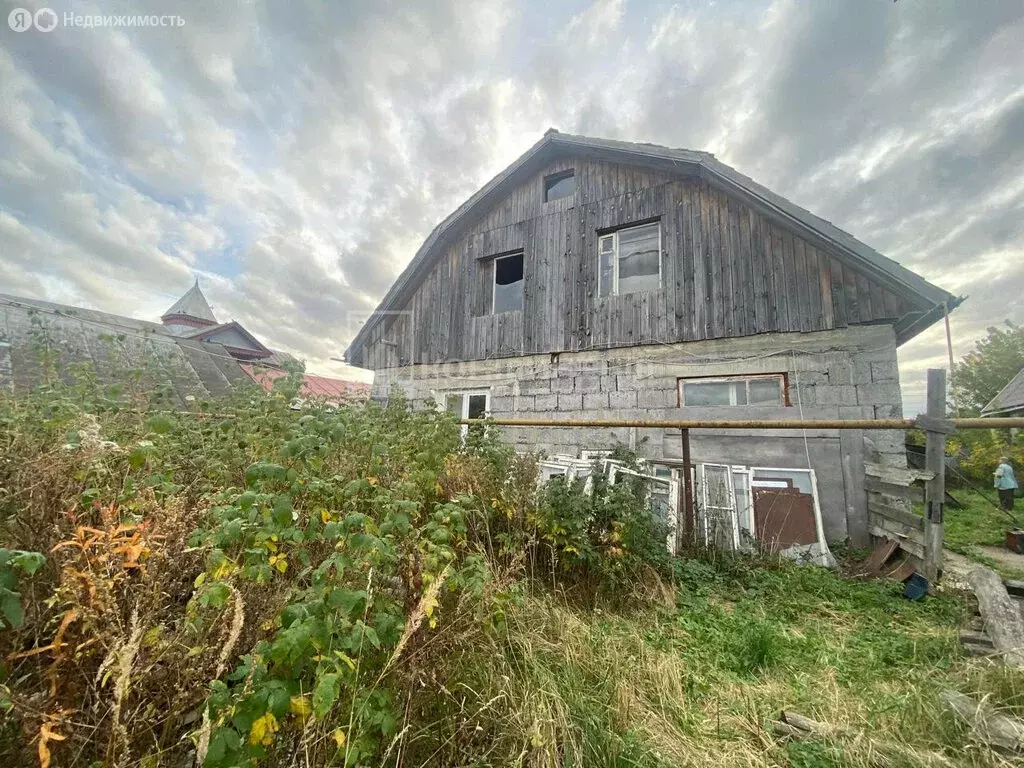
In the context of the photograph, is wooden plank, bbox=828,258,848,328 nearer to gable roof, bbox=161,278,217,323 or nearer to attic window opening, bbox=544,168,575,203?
attic window opening, bbox=544,168,575,203

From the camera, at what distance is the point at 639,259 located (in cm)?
724

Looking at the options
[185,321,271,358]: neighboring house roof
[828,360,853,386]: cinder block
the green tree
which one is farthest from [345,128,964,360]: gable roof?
the green tree

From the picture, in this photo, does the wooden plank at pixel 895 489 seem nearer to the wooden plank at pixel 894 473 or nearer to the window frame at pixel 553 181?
the wooden plank at pixel 894 473

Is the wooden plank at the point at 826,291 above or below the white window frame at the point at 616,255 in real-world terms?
below

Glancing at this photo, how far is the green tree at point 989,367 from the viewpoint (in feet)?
66.8

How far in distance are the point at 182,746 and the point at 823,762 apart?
2.62 metres

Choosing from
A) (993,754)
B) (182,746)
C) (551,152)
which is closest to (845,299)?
(993,754)

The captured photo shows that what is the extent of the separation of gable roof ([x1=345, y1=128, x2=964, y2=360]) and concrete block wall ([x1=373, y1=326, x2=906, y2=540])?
64cm

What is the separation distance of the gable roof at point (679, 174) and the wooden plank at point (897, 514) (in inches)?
99.8

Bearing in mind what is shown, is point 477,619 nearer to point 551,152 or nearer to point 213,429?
point 213,429

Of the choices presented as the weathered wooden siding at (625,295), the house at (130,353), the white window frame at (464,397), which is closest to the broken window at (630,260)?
the weathered wooden siding at (625,295)

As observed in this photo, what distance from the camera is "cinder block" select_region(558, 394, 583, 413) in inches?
286

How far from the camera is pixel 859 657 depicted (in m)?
2.76

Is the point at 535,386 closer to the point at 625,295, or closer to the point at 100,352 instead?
the point at 625,295
